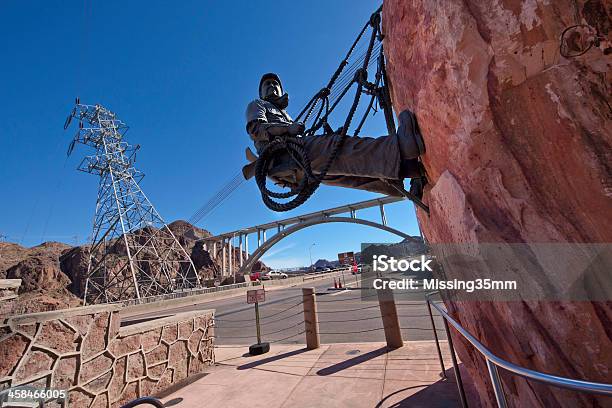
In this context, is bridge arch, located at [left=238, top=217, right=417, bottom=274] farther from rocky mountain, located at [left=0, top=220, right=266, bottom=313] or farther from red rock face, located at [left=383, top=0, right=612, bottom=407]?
red rock face, located at [left=383, top=0, right=612, bottom=407]

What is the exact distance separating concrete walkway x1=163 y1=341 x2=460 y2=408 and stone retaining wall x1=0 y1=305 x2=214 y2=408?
0.46 meters

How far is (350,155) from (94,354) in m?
3.67

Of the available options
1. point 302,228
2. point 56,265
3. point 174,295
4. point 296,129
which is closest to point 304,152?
point 296,129

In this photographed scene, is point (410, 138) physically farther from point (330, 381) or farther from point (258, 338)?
point (258, 338)

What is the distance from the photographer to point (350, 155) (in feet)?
7.71

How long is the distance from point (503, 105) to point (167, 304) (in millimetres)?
18250

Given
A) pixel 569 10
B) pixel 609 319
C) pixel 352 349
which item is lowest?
pixel 352 349

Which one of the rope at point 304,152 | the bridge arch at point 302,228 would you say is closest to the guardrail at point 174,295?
the bridge arch at point 302,228

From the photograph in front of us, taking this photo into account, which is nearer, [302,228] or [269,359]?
[269,359]

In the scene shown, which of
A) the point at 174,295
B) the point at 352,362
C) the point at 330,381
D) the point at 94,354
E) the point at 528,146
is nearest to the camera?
the point at 528,146

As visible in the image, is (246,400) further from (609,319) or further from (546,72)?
(546,72)

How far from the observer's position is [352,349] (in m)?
5.16

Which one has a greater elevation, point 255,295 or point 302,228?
point 302,228

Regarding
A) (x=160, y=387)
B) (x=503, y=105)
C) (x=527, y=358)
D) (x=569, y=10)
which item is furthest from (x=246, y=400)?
(x=569, y=10)
